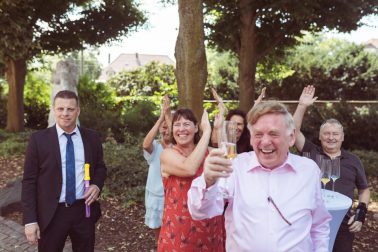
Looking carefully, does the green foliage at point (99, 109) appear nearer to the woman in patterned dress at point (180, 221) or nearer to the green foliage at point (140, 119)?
the green foliage at point (140, 119)

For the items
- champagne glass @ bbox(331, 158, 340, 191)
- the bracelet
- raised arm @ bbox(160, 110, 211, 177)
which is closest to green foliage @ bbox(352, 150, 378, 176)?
the bracelet

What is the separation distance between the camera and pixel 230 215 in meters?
2.27

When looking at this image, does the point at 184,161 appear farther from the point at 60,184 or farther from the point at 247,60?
the point at 247,60

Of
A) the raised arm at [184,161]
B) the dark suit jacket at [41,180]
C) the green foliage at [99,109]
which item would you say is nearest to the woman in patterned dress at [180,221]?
the raised arm at [184,161]

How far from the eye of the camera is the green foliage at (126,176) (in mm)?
7066

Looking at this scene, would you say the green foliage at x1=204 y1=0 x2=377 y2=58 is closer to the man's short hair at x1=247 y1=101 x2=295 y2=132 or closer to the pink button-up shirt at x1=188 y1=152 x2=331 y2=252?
the man's short hair at x1=247 y1=101 x2=295 y2=132

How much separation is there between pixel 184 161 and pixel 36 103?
18730mm

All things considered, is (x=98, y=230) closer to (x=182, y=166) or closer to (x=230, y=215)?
(x=182, y=166)

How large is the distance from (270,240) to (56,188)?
6.45 ft

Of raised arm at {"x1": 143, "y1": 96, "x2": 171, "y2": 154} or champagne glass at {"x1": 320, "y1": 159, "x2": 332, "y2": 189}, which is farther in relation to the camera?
raised arm at {"x1": 143, "y1": 96, "x2": 171, "y2": 154}

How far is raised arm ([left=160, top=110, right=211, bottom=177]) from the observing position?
2.60 meters

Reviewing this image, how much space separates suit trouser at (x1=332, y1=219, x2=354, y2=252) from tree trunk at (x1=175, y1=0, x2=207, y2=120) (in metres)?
3.31

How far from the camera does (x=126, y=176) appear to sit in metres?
7.98

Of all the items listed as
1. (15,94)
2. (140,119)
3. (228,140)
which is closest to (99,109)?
(140,119)
